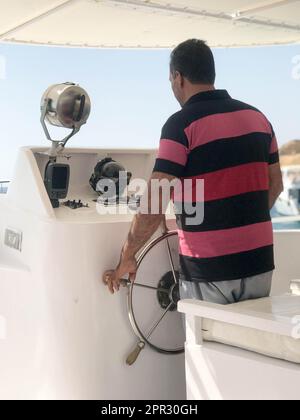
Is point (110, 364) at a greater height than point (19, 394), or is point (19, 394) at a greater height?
point (110, 364)

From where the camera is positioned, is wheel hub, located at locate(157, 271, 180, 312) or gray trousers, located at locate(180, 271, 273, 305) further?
wheel hub, located at locate(157, 271, 180, 312)

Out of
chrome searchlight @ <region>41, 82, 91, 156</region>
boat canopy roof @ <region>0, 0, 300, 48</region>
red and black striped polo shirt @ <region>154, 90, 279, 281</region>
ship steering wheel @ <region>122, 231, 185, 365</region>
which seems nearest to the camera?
red and black striped polo shirt @ <region>154, 90, 279, 281</region>

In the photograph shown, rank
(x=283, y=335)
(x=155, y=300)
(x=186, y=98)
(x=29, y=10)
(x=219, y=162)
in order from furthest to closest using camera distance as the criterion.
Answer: (x=29, y=10) < (x=155, y=300) < (x=186, y=98) < (x=219, y=162) < (x=283, y=335)

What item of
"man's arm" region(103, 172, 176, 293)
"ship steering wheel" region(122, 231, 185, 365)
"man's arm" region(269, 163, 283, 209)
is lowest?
"ship steering wheel" region(122, 231, 185, 365)

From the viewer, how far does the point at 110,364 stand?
6.31 ft

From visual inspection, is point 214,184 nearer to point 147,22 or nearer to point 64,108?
point 64,108

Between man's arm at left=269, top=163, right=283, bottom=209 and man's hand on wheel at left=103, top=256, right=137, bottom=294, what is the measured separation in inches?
21.3

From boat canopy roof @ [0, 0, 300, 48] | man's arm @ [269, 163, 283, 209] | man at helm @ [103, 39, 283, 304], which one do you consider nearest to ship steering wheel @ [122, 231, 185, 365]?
man at helm @ [103, 39, 283, 304]

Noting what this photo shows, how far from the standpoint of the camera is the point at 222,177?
1727 millimetres

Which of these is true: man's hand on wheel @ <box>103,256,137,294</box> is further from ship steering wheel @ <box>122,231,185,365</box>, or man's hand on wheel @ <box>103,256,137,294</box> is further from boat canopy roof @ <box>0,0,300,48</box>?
boat canopy roof @ <box>0,0,300,48</box>

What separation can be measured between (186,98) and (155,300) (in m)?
0.73

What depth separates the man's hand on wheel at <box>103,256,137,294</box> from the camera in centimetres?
183
